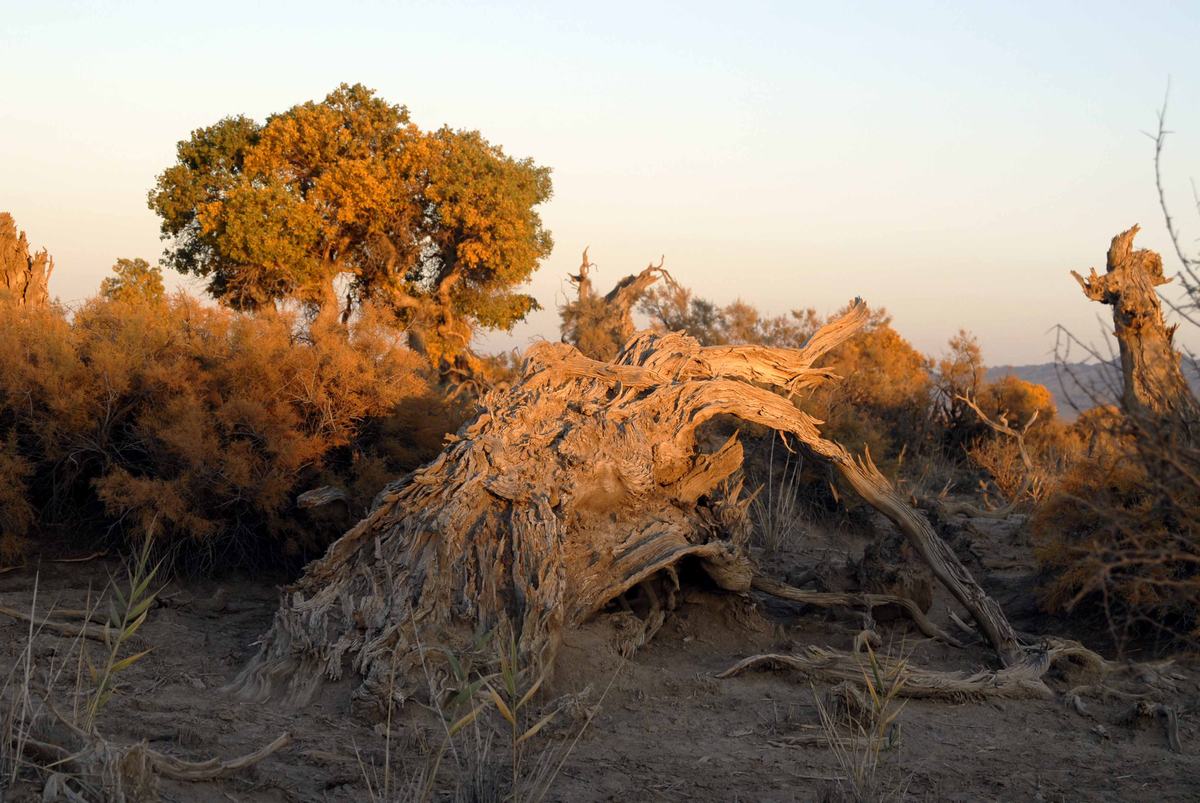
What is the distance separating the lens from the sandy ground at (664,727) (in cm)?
458

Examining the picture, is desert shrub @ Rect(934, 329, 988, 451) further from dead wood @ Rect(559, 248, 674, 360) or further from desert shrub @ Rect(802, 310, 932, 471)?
dead wood @ Rect(559, 248, 674, 360)

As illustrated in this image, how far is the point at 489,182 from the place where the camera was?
20.6m

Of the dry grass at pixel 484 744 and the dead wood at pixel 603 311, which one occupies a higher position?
the dead wood at pixel 603 311

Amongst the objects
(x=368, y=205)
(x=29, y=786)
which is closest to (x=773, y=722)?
(x=29, y=786)

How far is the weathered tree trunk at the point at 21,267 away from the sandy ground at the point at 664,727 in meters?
4.52

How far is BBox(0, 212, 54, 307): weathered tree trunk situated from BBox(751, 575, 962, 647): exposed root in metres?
7.62

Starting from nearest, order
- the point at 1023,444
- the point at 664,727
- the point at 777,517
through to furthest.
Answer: the point at 664,727 < the point at 777,517 < the point at 1023,444

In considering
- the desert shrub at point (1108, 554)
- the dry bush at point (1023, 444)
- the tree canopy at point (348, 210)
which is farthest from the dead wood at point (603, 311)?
the desert shrub at point (1108, 554)

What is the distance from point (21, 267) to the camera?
1098 centimetres

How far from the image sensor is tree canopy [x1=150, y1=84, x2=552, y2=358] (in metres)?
19.8

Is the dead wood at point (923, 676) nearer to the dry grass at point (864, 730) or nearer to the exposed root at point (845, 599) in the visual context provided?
the dry grass at point (864, 730)

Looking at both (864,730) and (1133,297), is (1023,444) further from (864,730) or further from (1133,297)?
(864,730)

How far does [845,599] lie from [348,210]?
14.5m

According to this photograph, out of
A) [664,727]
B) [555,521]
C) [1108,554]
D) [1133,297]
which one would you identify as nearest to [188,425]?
[555,521]
